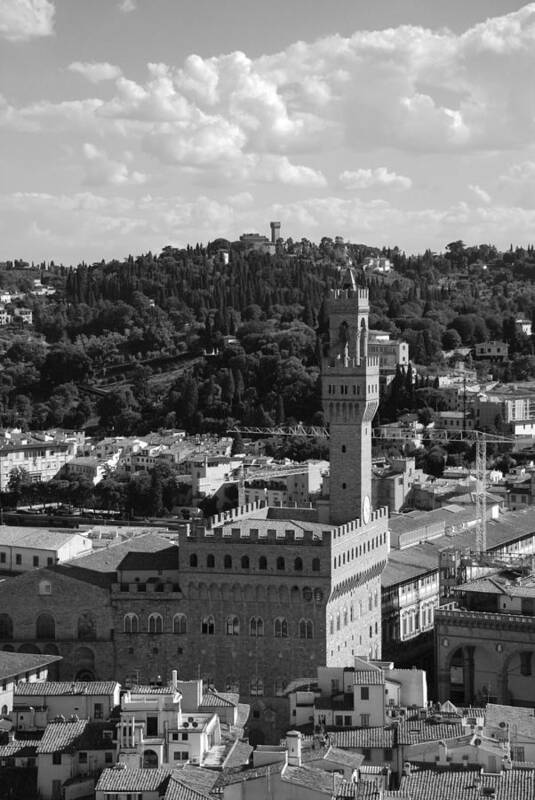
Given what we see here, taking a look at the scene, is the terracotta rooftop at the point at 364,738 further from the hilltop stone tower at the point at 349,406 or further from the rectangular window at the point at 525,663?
the hilltop stone tower at the point at 349,406

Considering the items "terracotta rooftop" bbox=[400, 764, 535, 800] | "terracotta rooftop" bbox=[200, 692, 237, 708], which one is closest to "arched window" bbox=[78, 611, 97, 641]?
"terracotta rooftop" bbox=[200, 692, 237, 708]

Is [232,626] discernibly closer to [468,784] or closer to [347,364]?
[347,364]

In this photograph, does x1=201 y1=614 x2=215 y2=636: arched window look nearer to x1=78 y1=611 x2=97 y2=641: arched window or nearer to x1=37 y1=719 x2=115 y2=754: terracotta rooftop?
x1=78 y1=611 x2=97 y2=641: arched window

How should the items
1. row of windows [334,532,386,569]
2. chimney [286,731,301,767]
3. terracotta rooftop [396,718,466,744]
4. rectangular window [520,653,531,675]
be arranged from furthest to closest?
rectangular window [520,653,531,675] < row of windows [334,532,386,569] < terracotta rooftop [396,718,466,744] < chimney [286,731,301,767]

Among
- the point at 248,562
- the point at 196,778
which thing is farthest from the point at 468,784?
the point at 248,562

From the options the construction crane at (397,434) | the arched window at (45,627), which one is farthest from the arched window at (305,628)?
the construction crane at (397,434)

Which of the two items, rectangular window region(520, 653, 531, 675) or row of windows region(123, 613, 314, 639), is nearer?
row of windows region(123, 613, 314, 639)

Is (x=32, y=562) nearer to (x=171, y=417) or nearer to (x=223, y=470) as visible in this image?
(x=223, y=470)

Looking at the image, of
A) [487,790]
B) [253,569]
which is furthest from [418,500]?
[487,790]
